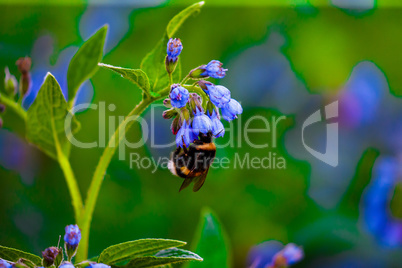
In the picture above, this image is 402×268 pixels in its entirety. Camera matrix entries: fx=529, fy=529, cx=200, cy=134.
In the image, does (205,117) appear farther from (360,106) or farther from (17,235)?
(360,106)

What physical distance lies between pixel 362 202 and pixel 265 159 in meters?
0.53

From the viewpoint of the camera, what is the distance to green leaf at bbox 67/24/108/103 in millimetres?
1068

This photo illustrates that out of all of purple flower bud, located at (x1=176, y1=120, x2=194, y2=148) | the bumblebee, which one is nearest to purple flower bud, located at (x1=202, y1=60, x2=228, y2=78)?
purple flower bud, located at (x1=176, y1=120, x2=194, y2=148)

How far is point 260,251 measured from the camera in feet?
8.10

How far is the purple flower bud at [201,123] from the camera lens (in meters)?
0.97

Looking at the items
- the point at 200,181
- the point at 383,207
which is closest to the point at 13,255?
the point at 200,181

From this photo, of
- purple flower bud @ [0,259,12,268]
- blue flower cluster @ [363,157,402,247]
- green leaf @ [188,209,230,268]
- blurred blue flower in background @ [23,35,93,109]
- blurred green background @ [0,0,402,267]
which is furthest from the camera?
blurred blue flower in background @ [23,35,93,109]

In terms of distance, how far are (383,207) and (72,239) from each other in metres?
1.78

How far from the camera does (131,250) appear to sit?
3.06ft

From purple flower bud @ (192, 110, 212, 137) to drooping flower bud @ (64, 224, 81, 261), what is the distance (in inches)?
11.1

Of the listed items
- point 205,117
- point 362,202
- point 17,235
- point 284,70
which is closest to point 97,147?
point 17,235

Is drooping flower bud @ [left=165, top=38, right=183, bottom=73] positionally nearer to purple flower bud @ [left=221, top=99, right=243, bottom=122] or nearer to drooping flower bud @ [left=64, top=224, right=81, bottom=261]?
purple flower bud @ [left=221, top=99, right=243, bottom=122]

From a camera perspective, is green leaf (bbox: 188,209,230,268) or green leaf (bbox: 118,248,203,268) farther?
green leaf (bbox: 188,209,230,268)

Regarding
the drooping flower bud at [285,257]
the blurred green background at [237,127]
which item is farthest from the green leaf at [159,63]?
the blurred green background at [237,127]
